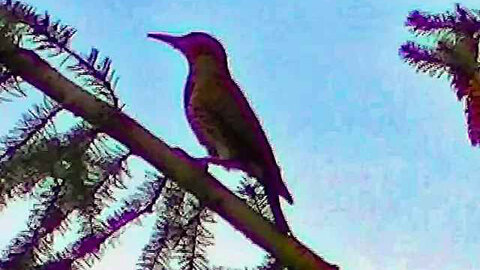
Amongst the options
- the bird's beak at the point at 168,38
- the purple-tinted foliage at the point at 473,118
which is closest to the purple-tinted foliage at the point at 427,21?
the purple-tinted foliage at the point at 473,118

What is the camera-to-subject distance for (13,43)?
76 centimetres

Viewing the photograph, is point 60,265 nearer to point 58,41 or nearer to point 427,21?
point 58,41

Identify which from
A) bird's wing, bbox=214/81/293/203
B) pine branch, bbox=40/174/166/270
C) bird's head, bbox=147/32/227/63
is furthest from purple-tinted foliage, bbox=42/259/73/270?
bird's head, bbox=147/32/227/63

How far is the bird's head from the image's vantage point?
1166 millimetres

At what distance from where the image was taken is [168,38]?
116 centimetres

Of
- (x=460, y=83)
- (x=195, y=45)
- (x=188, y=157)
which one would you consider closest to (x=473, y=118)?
(x=460, y=83)

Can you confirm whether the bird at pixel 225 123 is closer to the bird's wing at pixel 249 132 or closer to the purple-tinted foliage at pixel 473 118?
the bird's wing at pixel 249 132

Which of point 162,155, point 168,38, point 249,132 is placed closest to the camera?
point 162,155

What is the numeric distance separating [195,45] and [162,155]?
1.46 ft

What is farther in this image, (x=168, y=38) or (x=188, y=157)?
(x=168, y=38)

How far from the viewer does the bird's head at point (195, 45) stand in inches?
45.9

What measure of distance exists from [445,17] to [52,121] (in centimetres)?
50

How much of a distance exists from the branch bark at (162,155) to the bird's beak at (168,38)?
13.2 inches

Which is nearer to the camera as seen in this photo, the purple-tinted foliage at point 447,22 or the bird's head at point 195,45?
the purple-tinted foliage at point 447,22
